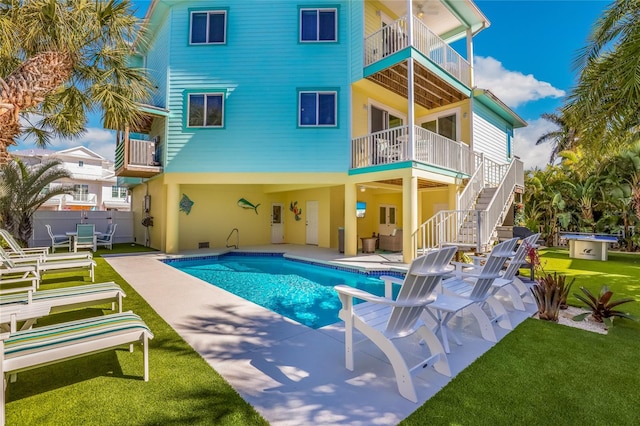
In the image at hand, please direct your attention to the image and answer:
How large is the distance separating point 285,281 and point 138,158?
27.7ft

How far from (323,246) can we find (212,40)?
10227 mm

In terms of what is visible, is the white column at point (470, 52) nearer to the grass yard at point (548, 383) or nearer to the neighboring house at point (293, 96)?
the neighboring house at point (293, 96)

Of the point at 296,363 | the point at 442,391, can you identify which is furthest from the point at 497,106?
the point at 296,363

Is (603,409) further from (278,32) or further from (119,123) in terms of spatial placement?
(278,32)

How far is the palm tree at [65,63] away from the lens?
22.2 ft

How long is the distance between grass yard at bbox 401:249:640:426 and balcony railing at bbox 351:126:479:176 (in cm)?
689

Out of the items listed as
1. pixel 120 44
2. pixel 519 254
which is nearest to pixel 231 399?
pixel 519 254

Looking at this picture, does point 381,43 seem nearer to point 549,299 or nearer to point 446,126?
point 446,126

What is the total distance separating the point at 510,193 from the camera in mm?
11703

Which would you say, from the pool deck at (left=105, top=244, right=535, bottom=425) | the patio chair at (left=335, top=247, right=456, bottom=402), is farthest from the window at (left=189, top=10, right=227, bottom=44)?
the patio chair at (left=335, top=247, right=456, bottom=402)

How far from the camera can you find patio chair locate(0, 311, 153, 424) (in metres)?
2.57

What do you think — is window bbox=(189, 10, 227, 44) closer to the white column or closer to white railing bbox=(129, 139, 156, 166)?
white railing bbox=(129, 139, 156, 166)

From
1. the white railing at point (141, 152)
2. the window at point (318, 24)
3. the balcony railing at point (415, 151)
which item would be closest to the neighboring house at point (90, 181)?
the white railing at point (141, 152)

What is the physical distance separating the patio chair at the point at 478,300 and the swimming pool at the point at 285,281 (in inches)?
88.7
